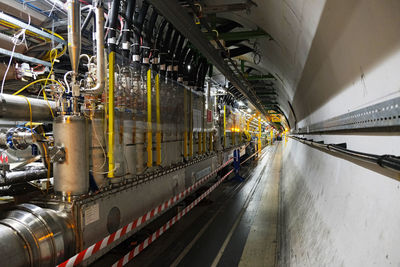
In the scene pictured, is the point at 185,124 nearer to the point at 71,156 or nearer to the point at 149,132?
the point at 149,132

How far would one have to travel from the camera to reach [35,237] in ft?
7.25

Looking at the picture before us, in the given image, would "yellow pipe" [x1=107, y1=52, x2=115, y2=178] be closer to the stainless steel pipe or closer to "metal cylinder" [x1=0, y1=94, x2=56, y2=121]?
the stainless steel pipe

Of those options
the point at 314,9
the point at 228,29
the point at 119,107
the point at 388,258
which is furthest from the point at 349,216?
the point at 228,29

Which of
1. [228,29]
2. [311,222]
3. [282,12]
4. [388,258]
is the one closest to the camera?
[388,258]

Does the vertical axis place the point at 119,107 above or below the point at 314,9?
below

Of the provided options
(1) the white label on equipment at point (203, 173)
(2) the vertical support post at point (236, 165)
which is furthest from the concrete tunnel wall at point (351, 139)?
(2) the vertical support post at point (236, 165)

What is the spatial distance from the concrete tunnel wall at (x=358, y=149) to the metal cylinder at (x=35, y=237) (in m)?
2.28

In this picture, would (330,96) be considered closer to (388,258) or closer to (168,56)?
(388,258)

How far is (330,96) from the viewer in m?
3.14

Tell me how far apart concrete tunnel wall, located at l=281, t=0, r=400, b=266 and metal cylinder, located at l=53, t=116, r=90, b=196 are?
2408mm

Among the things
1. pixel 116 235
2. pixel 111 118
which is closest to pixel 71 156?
pixel 111 118

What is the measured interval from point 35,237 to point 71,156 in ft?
2.64

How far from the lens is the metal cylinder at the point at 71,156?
2680 millimetres

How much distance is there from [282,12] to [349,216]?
9.01ft
